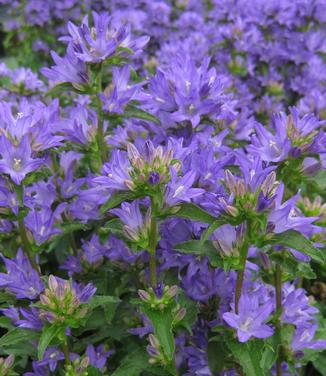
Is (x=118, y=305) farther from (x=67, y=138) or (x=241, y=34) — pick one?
(x=241, y=34)

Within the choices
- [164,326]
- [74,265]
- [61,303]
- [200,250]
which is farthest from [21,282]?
[200,250]

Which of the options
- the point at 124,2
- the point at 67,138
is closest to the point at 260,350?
the point at 67,138

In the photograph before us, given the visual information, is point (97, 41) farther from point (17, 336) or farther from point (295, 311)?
point (295, 311)

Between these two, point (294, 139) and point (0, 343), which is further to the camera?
point (294, 139)

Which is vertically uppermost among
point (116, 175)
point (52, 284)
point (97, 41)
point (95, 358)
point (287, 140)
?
point (97, 41)

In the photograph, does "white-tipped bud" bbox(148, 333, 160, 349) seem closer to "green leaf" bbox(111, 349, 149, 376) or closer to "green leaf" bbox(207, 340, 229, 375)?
"green leaf" bbox(111, 349, 149, 376)

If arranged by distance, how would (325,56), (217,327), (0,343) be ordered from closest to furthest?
(0,343)
(217,327)
(325,56)

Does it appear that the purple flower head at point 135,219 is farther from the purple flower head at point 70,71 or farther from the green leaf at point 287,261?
the purple flower head at point 70,71

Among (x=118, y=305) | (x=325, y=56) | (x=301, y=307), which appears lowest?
(x=118, y=305)
